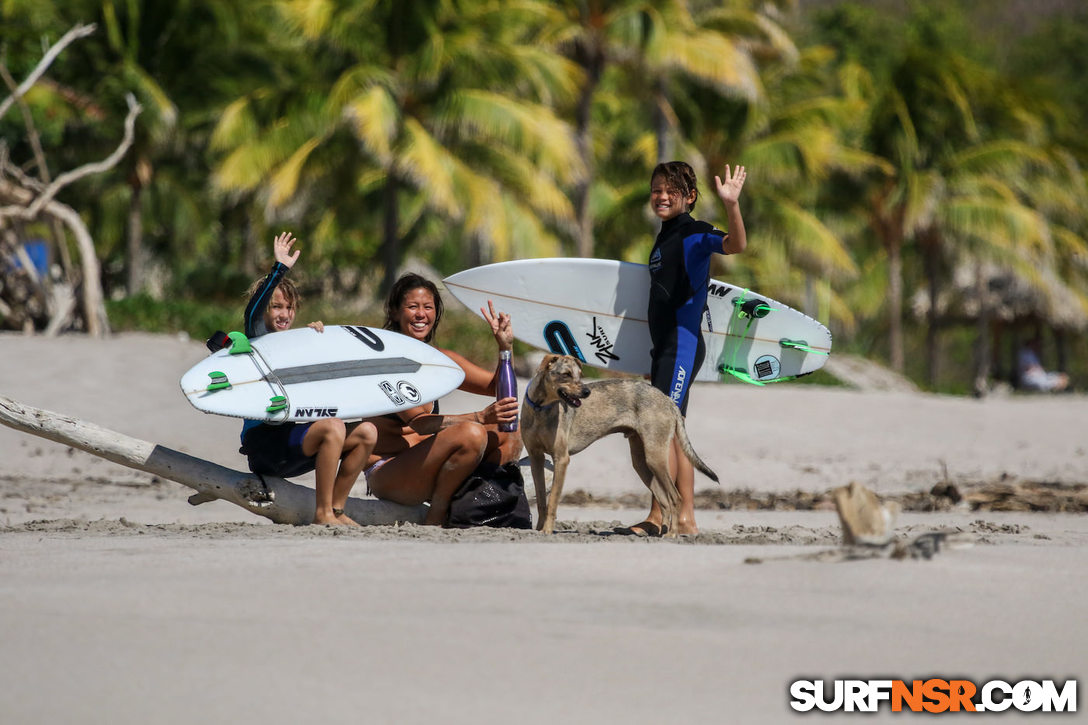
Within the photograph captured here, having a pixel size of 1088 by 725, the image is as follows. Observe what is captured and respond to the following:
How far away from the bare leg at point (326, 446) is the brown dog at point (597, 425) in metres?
0.79

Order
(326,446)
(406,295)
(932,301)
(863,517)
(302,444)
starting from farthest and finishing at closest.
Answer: (932,301)
(406,295)
(302,444)
(326,446)
(863,517)

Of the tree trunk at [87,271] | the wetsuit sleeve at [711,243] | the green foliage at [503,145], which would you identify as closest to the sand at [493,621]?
the wetsuit sleeve at [711,243]

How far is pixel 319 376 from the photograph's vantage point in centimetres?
554

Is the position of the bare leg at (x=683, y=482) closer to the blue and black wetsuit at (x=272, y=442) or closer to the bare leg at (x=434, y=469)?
the bare leg at (x=434, y=469)

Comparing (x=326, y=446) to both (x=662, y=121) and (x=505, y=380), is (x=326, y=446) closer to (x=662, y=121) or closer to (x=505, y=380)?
(x=505, y=380)

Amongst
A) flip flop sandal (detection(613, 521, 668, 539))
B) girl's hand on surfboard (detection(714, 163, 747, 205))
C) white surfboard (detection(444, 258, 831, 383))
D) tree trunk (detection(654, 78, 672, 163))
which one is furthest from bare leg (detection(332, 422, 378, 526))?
tree trunk (detection(654, 78, 672, 163))

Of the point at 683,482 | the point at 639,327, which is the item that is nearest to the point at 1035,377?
the point at 639,327

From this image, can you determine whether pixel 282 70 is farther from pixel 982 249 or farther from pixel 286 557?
pixel 286 557

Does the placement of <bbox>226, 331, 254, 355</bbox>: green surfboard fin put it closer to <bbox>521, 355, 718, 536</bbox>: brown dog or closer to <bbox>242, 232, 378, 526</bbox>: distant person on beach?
<bbox>242, 232, 378, 526</bbox>: distant person on beach

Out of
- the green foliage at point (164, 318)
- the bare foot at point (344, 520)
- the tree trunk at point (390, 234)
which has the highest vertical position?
the tree trunk at point (390, 234)

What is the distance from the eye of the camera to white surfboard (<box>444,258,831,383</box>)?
6.42m

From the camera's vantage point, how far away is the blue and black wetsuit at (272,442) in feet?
17.7

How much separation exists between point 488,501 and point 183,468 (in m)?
1.37

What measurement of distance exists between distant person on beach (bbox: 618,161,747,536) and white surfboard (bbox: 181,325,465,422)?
3.09 feet
